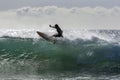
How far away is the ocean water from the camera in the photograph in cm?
2102

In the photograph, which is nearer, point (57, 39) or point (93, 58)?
point (93, 58)

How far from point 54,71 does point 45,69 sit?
56 centimetres

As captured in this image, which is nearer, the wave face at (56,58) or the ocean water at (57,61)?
the ocean water at (57,61)

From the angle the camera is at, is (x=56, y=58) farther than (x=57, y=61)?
Yes

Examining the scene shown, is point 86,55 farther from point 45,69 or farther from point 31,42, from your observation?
point 31,42

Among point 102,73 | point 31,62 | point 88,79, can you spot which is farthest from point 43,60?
point 88,79

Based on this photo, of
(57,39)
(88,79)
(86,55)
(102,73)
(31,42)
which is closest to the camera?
(88,79)

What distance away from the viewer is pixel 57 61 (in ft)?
83.0

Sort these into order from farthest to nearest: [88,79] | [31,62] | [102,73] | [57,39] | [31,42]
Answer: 1. [31,42]
2. [57,39]
3. [31,62]
4. [102,73]
5. [88,79]

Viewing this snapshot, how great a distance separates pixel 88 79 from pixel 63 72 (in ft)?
9.54

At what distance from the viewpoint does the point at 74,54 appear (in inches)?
1062

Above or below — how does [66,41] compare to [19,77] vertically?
above

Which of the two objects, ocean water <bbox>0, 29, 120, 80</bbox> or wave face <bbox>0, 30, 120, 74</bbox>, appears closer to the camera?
ocean water <bbox>0, 29, 120, 80</bbox>

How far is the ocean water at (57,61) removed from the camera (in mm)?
21016
